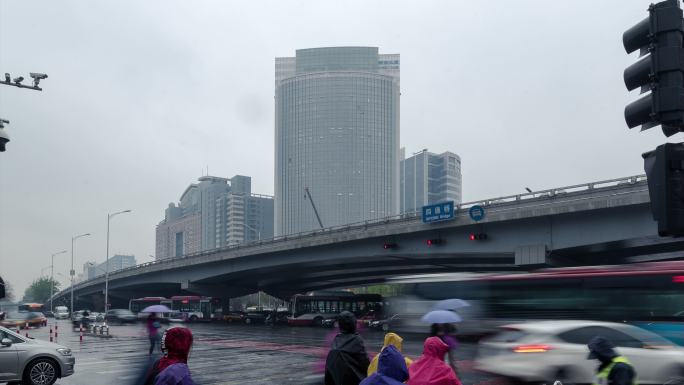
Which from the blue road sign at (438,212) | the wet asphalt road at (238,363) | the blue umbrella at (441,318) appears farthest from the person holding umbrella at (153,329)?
the blue road sign at (438,212)

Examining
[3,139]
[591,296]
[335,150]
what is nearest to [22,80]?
[3,139]

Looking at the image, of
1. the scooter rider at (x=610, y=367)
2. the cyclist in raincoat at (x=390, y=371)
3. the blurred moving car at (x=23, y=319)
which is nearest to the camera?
the cyclist in raincoat at (x=390, y=371)

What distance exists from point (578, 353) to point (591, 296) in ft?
16.4

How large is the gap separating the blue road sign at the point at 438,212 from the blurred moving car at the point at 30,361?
2621cm

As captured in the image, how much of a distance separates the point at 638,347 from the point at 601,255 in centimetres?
2602

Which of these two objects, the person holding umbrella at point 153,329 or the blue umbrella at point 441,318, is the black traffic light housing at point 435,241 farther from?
the blue umbrella at point 441,318

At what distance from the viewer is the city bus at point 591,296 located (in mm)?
15812

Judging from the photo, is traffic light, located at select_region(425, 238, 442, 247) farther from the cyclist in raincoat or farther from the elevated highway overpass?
A: the cyclist in raincoat

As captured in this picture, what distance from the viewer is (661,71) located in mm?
5676

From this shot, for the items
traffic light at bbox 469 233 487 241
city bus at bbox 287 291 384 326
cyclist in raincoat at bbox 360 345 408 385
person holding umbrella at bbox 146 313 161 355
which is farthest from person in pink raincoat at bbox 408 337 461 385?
city bus at bbox 287 291 384 326

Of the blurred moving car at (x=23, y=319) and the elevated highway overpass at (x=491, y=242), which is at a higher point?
the elevated highway overpass at (x=491, y=242)

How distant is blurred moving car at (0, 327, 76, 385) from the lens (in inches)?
563

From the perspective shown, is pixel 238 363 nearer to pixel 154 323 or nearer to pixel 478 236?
pixel 154 323

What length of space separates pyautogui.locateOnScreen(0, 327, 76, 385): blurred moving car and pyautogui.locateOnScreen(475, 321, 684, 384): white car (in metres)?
10.1
